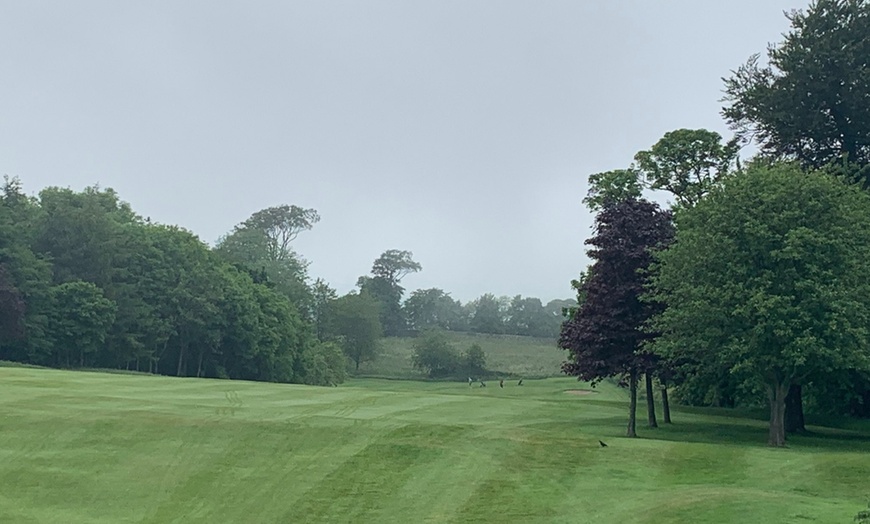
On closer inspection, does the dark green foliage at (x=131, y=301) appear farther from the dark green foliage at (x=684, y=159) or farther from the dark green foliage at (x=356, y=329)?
the dark green foliage at (x=684, y=159)

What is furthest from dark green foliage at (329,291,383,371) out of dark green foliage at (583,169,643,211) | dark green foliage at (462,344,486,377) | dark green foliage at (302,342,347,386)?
dark green foliage at (583,169,643,211)

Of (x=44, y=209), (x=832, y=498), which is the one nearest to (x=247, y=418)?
(x=832, y=498)

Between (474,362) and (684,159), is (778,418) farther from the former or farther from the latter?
(474,362)

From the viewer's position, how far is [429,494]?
20484mm

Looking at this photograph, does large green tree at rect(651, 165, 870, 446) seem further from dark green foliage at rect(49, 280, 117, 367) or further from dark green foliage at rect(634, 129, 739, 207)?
dark green foliage at rect(49, 280, 117, 367)

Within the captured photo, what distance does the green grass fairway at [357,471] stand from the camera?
18.9 meters

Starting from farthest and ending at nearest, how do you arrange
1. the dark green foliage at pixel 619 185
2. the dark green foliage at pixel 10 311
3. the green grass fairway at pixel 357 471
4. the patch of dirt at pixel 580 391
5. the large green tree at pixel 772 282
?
the patch of dirt at pixel 580 391 < the dark green foliage at pixel 10 311 < the dark green foliage at pixel 619 185 < the large green tree at pixel 772 282 < the green grass fairway at pixel 357 471

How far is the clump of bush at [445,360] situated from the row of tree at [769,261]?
6495 centimetres

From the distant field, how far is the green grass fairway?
77.9 meters

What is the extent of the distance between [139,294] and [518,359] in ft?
191

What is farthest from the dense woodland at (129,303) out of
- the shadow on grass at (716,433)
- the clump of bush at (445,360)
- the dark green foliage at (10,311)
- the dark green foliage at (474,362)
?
the shadow on grass at (716,433)

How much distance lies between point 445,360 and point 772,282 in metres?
82.0

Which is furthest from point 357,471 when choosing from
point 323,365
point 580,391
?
point 323,365

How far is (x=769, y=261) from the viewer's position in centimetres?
3108
